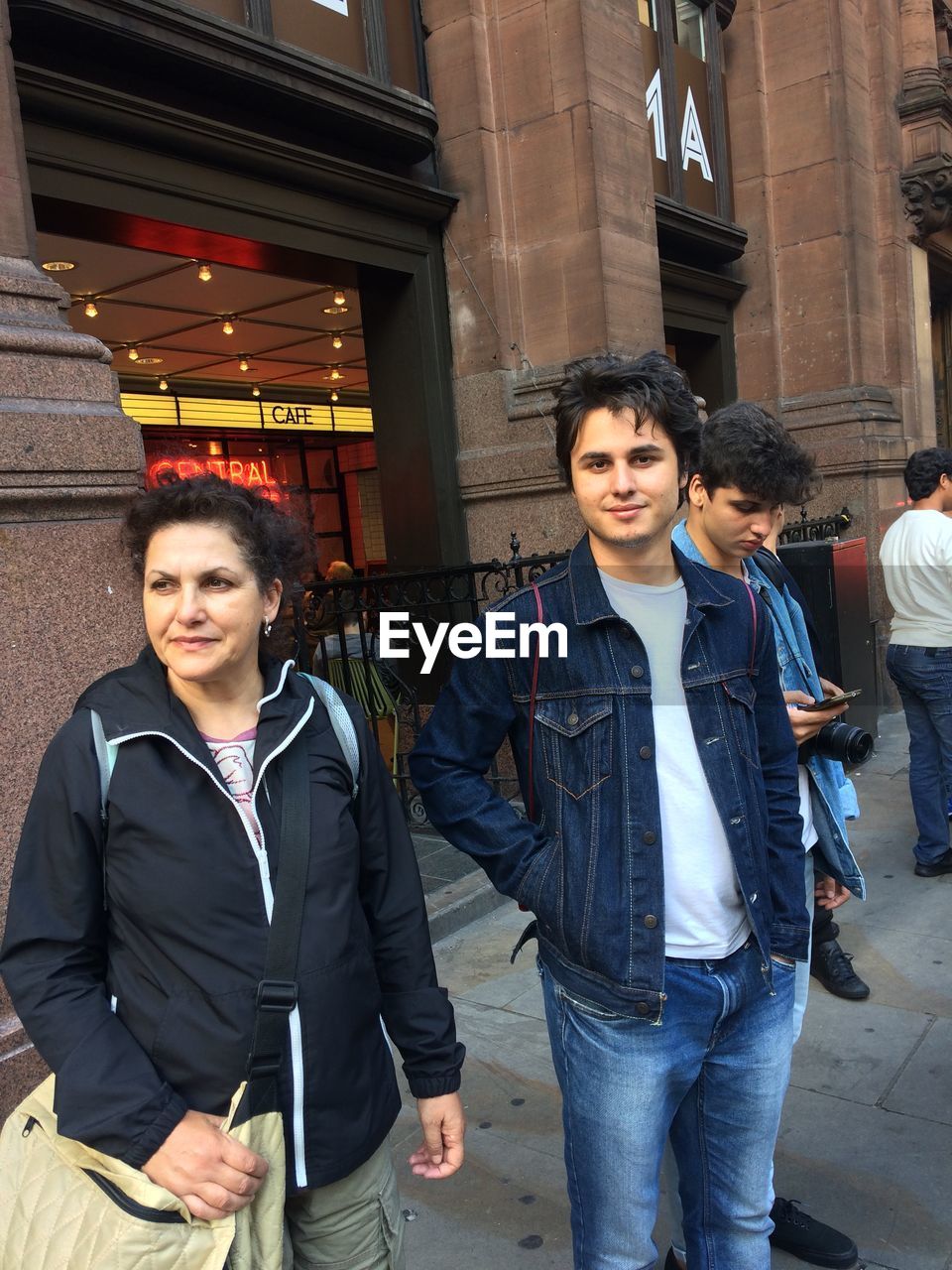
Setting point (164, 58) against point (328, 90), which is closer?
point (164, 58)

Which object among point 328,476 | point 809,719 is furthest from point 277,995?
point 328,476

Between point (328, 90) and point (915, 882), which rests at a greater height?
point (328, 90)

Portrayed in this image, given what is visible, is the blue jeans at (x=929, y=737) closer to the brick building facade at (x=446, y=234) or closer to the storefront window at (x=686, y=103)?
the brick building facade at (x=446, y=234)

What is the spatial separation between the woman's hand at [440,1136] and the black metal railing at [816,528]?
22.7ft

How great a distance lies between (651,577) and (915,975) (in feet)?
10.5

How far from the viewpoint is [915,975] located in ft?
14.1

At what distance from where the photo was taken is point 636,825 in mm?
1854

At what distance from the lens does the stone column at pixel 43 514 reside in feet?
10.0

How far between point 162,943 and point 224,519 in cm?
79

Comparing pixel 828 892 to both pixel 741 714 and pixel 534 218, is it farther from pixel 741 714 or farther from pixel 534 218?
pixel 534 218

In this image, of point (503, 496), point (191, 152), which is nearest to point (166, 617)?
point (191, 152)

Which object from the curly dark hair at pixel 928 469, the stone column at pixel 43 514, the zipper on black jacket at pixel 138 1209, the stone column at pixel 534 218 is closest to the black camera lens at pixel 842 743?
the zipper on black jacket at pixel 138 1209

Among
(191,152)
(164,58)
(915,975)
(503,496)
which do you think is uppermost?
(164,58)

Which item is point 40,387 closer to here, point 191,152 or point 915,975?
point 191,152
